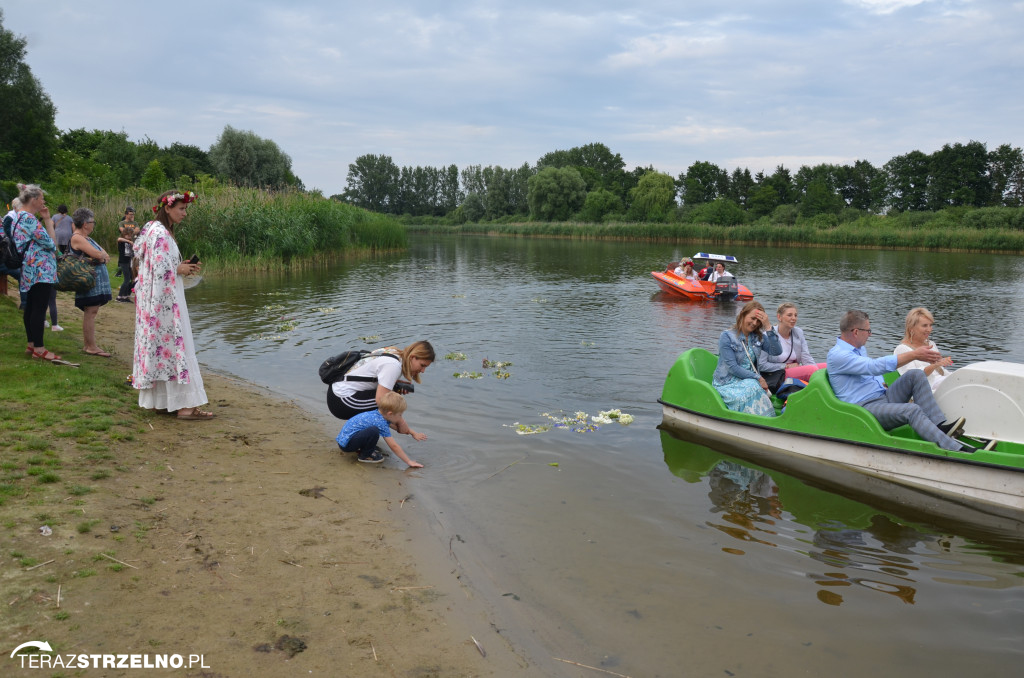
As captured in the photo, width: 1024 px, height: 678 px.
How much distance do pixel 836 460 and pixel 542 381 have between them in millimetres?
4851

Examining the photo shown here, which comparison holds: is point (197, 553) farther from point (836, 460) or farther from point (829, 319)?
point (829, 319)

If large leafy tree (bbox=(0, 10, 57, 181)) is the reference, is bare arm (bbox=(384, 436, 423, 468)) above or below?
below

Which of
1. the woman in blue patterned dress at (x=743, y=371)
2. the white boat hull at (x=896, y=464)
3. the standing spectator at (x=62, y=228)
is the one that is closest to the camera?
the white boat hull at (x=896, y=464)

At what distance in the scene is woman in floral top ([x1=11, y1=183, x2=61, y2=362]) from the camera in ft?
25.2

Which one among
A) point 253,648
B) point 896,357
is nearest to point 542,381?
point 896,357

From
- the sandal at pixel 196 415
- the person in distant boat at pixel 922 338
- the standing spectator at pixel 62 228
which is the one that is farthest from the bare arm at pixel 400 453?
the standing spectator at pixel 62 228

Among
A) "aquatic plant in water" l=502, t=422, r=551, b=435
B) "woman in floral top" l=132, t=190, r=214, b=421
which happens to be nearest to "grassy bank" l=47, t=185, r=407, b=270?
"woman in floral top" l=132, t=190, r=214, b=421

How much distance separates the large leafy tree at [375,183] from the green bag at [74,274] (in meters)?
136

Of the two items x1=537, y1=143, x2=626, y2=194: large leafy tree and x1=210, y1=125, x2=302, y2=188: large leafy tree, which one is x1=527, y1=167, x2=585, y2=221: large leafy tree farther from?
x1=210, y1=125, x2=302, y2=188: large leafy tree


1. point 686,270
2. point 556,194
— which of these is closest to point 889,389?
point 686,270

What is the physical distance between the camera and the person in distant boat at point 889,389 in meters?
6.37

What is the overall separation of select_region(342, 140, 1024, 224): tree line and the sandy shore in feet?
189

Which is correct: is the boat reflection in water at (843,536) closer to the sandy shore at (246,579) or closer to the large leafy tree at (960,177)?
the sandy shore at (246,579)

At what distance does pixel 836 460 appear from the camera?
6977 mm
